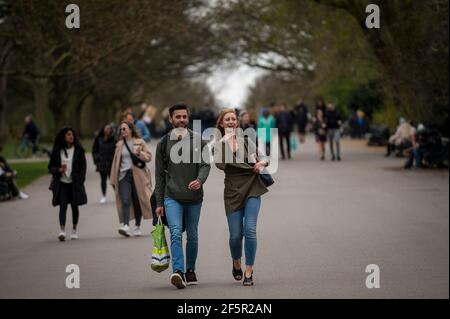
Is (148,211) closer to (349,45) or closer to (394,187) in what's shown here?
(394,187)

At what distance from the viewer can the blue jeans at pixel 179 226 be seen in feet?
32.2

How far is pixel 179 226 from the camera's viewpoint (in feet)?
32.4

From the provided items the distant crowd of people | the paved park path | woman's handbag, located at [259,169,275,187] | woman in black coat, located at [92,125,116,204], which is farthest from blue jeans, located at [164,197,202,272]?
the distant crowd of people

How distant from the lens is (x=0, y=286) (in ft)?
34.0

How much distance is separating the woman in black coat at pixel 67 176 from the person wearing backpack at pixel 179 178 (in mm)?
4738

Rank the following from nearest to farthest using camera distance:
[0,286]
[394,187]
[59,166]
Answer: [0,286]
[59,166]
[394,187]

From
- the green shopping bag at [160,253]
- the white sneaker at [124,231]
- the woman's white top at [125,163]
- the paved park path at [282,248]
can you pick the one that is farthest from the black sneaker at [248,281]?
the woman's white top at [125,163]

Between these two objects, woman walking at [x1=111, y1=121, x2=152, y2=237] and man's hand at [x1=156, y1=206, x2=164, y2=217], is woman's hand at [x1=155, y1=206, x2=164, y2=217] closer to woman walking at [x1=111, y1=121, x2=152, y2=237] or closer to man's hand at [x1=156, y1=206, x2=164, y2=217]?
man's hand at [x1=156, y1=206, x2=164, y2=217]

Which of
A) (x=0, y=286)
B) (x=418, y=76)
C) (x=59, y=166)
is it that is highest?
(x=418, y=76)

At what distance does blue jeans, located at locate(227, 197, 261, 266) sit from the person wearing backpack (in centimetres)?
36

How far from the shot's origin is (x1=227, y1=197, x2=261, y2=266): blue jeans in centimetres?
997
